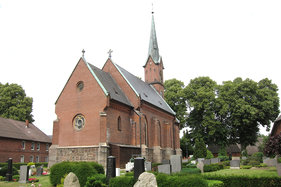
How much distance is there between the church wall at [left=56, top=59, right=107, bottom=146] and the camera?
24125 millimetres

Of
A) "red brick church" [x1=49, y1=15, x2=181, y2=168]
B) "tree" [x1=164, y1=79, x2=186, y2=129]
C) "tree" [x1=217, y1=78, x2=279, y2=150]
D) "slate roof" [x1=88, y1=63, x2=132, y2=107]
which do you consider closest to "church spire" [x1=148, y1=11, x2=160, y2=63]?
"tree" [x1=164, y1=79, x2=186, y2=129]

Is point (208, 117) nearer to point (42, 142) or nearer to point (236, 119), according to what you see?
Answer: point (236, 119)

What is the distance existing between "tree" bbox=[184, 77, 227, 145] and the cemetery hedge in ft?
96.6

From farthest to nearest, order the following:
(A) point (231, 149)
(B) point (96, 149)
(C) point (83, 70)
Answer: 1. (A) point (231, 149)
2. (C) point (83, 70)
3. (B) point (96, 149)

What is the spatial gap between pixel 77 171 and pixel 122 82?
17410 millimetres

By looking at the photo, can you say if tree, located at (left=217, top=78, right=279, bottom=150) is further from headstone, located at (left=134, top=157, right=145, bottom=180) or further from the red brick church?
headstone, located at (left=134, top=157, right=145, bottom=180)

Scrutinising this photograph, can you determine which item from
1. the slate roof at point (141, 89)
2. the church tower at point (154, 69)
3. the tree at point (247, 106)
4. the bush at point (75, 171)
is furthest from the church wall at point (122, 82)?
the tree at point (247, 106)

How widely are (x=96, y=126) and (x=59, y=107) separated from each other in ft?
17.3

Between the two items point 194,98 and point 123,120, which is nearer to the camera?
point 123,120

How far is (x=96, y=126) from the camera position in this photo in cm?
2391

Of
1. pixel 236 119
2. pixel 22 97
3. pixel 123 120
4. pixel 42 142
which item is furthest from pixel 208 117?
pixel 22 97

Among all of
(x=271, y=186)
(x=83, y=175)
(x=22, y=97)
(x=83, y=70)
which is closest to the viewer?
(x=271, y=186)

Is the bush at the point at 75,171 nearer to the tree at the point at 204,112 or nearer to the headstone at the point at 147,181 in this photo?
the headstone at the point at 147,181

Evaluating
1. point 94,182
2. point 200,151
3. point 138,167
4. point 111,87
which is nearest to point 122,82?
point 111,87
